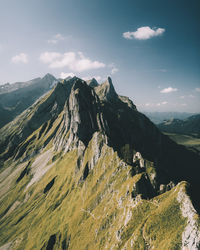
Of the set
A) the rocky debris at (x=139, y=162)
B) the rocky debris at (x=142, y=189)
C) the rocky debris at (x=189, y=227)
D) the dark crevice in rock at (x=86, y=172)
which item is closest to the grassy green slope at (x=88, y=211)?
the rocky debris at (x=142, y=189)

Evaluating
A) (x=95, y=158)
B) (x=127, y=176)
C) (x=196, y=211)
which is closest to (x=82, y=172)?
(x=95, y=158)

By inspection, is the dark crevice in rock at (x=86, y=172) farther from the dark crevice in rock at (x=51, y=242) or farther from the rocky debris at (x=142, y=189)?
the rocky debris at (x=142, y=189)

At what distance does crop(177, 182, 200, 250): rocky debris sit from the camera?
122 feet

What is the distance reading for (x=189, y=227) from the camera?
4019cm

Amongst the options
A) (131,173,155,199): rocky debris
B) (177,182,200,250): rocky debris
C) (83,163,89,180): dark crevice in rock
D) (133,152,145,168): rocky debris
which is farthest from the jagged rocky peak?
(177,182,200,250): rocky debris

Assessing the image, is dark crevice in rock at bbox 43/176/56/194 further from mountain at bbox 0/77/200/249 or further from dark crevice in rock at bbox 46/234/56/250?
dark crevice in rock at bbox 46/234/56/250

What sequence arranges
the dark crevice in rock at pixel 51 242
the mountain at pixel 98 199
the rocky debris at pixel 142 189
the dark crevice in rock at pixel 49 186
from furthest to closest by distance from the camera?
the dark crevice in rock at pixel 49 186
the dark crevice in rock at pixel 51 242
the rocky debris at pixel 142 189
the mountain at pixel 98 199

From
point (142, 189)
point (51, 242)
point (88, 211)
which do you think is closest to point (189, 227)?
point (142, 189)

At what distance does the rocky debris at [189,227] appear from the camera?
37.3 meters

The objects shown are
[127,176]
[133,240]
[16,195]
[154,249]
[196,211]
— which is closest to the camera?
[196,211]

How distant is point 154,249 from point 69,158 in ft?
447

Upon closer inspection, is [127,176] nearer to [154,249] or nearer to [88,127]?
[154,249]

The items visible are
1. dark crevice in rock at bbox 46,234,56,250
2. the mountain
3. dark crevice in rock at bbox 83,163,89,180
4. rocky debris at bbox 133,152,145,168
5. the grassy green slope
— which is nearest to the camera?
the mountain

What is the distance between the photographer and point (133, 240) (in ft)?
168
